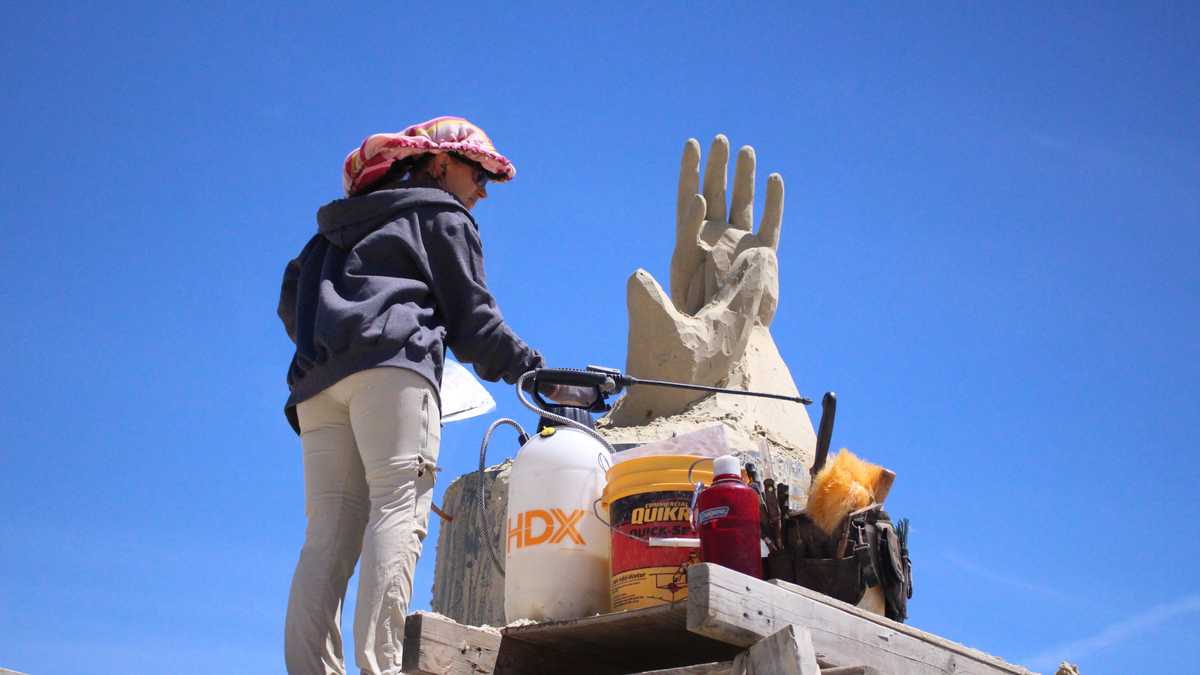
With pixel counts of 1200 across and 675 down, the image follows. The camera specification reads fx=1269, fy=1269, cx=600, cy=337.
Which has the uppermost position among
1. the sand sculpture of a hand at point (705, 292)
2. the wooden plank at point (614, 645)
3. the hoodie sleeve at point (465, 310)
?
the sand sculpture of a hand at point (705, 292)

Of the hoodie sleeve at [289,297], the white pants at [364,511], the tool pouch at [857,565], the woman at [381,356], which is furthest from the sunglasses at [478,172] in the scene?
the tool pouch at [857,565]

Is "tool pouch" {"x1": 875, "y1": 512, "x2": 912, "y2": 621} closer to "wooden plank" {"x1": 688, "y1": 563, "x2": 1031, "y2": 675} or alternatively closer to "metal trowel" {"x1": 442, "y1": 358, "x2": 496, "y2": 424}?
"wooden plank" {"x1": 688, "y1": 563, "x2": 1031, "y2": 675}

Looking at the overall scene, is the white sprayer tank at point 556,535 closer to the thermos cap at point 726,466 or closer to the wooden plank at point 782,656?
the thermos cap at point 726,466

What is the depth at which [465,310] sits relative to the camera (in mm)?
2553

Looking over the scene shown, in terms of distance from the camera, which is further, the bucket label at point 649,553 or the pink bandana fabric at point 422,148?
the pink bandana fabric at point 422,148

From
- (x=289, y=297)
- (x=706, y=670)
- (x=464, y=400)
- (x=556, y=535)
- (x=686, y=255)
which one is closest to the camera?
(x=706, y=670)

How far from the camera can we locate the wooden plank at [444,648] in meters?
2.10

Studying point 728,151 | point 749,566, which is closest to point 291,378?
point 749,566

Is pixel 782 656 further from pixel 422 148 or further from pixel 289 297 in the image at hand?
pixel 289 297

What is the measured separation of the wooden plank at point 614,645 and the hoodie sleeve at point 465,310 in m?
0.59

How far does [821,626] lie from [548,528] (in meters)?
0.59

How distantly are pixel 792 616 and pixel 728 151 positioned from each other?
690cm

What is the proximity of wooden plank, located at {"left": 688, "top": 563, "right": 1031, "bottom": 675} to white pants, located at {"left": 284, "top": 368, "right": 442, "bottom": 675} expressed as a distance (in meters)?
0.67

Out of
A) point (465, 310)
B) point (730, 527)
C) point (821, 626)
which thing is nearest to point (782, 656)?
point (821, 626)
